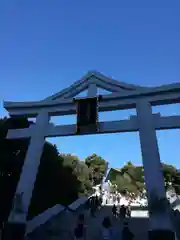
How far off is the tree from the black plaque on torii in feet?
81.8

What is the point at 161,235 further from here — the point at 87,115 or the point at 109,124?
the point at 87,115

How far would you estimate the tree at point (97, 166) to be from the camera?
3531cm

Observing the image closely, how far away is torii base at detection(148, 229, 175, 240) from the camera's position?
7586mm

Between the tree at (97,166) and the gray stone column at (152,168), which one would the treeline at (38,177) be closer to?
the gray stone column at (152,168)

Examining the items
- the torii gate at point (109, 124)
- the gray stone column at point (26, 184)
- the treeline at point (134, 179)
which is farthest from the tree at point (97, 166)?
the gray stone column at point (26, 184)

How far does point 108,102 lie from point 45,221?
5807 millimetres

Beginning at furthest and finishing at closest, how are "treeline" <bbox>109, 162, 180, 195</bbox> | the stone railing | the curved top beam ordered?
"treeline" <bbox>109, 162, 180, 195</bbox> → the curved top beam → the stone railing

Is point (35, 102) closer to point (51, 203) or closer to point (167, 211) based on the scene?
point (51, 203)

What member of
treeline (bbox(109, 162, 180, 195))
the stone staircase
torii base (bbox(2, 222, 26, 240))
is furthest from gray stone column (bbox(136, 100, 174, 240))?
treeline (bbox(109, 162, 180, 195))

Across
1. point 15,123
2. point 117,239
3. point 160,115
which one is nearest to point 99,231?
point 117,239

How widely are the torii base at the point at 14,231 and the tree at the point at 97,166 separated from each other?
26091 mm

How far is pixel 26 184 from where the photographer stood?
9969 mm

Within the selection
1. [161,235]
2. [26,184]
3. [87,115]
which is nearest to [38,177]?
[26,184]

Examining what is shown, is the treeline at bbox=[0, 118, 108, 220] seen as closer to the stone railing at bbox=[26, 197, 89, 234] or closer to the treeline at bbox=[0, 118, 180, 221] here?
the treeline at bbox=[0, 118, 180, 221]
